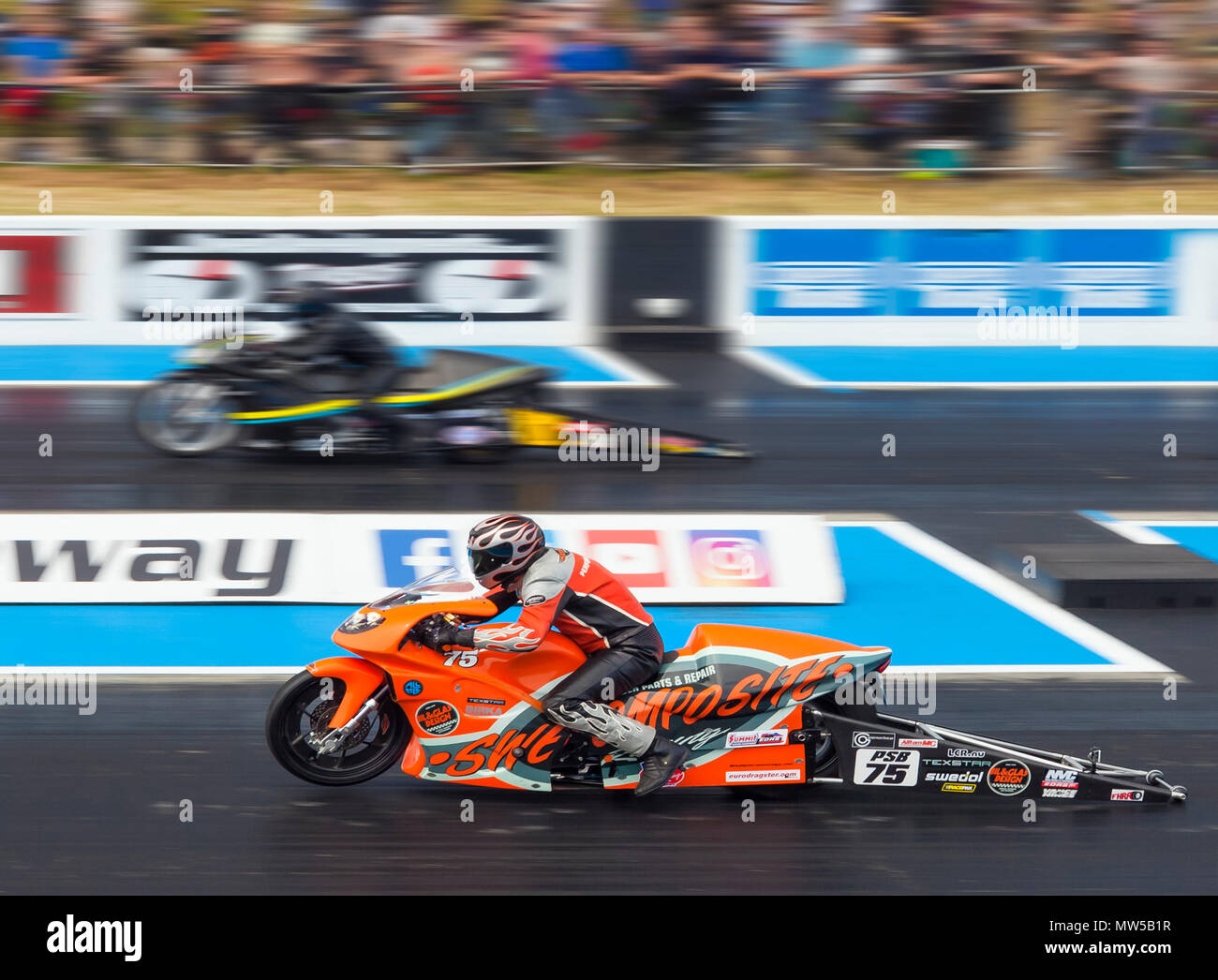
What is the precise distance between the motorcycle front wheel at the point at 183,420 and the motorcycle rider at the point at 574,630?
5.67 m

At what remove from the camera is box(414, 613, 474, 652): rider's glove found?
18.8 feet

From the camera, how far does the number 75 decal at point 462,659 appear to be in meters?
5.75

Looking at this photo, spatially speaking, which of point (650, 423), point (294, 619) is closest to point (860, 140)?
point (650, 423)

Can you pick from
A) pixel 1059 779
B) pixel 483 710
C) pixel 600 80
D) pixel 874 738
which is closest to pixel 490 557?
pixel 483 710

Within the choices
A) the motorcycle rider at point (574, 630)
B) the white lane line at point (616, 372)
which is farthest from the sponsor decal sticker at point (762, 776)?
the white lane line at point (616, 372)

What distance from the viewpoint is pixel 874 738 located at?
5.81 m

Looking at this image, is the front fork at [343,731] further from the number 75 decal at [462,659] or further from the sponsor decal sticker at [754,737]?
the sponsor decal sticker at [754,737]

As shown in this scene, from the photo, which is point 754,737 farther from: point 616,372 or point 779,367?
point 779,367

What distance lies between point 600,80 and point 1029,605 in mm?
9052

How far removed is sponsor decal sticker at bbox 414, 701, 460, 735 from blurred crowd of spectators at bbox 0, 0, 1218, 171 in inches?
431
